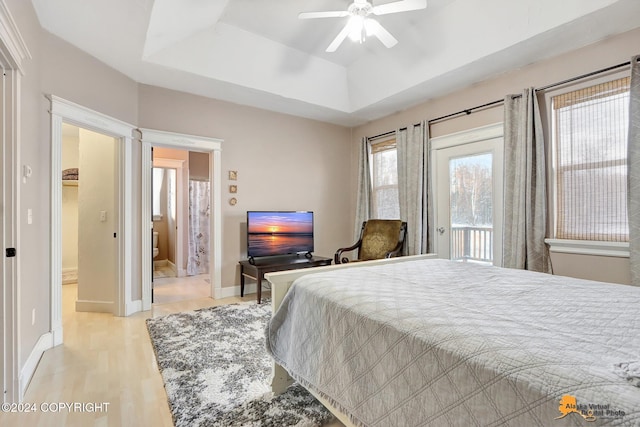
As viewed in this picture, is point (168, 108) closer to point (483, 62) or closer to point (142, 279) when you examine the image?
point (142, 279)

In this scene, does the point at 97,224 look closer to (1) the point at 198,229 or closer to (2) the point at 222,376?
(1) the point at 198,229

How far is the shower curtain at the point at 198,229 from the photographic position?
550 cm

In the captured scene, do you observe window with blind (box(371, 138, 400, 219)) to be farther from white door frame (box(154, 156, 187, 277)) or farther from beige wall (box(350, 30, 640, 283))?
white door frame (box(154, 156, 187, 277))

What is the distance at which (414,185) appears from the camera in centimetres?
402

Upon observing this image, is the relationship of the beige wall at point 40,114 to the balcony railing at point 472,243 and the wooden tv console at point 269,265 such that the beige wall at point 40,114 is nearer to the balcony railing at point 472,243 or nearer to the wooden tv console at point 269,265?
the wooden tv console at point 269,265

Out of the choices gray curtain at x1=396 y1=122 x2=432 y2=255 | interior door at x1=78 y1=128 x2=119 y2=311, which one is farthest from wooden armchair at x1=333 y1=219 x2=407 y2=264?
interior door at x1=78 y1=128 x2=119 y2=311

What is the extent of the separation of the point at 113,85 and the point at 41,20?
779 millimetres

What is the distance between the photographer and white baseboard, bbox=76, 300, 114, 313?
11.0 feet

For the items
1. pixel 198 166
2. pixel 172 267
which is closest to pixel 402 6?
pixel 198 166

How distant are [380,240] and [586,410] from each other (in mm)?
3528

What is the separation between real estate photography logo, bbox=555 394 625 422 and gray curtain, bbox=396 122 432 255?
329 centimetres

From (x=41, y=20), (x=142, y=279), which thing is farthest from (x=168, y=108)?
(x=142, y=279)

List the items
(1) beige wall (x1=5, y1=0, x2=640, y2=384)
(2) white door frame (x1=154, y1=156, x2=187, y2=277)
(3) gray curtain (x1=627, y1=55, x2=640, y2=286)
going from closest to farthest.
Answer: (1) beige wall (x1=5, y1=0, x2=640, y2=384) → (3) gray curtain (x1=627, y1=55, x2=640, y2=286) → (2) white door frame (x1=154, y1=156, x2=187, y2=277)

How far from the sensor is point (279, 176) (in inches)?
176
